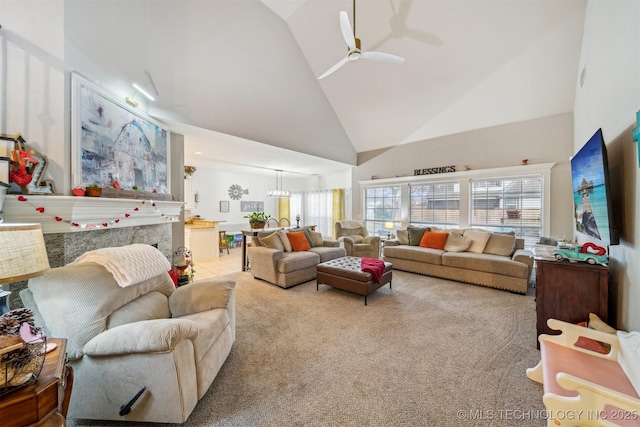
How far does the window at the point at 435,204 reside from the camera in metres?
5.27

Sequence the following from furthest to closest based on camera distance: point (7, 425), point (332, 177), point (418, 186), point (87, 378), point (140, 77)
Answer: point (332, 177)
point (418, 186)
point (140, 77)
point (87, 378)
point (7, 425)

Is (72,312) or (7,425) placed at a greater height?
(72,312)

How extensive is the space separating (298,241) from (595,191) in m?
3.72

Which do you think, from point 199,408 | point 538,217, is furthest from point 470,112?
point 199,408

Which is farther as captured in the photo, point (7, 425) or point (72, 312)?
point (72, 312)

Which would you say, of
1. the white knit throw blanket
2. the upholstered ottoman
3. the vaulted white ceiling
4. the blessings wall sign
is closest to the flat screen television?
the upholstered ottoman

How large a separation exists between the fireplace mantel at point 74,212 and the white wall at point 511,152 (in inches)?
208

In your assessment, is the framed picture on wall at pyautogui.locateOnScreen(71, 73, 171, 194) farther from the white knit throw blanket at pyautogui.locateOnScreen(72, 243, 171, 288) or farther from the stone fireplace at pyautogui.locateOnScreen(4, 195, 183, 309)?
the white knit throw blanket at pyautogui.locateOnScreen(72, 243, 171, 288)

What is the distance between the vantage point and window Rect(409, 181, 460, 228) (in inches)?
207

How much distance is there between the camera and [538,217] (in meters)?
4.36

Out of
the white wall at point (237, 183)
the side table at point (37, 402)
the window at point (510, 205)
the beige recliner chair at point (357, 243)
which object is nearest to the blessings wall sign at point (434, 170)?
the window at point (510, 205)

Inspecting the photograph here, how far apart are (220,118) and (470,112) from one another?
15.2 ft

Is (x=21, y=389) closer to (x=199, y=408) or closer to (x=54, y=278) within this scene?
(x=54, y=278)

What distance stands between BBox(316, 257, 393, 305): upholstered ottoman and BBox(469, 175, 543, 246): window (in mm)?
2860
